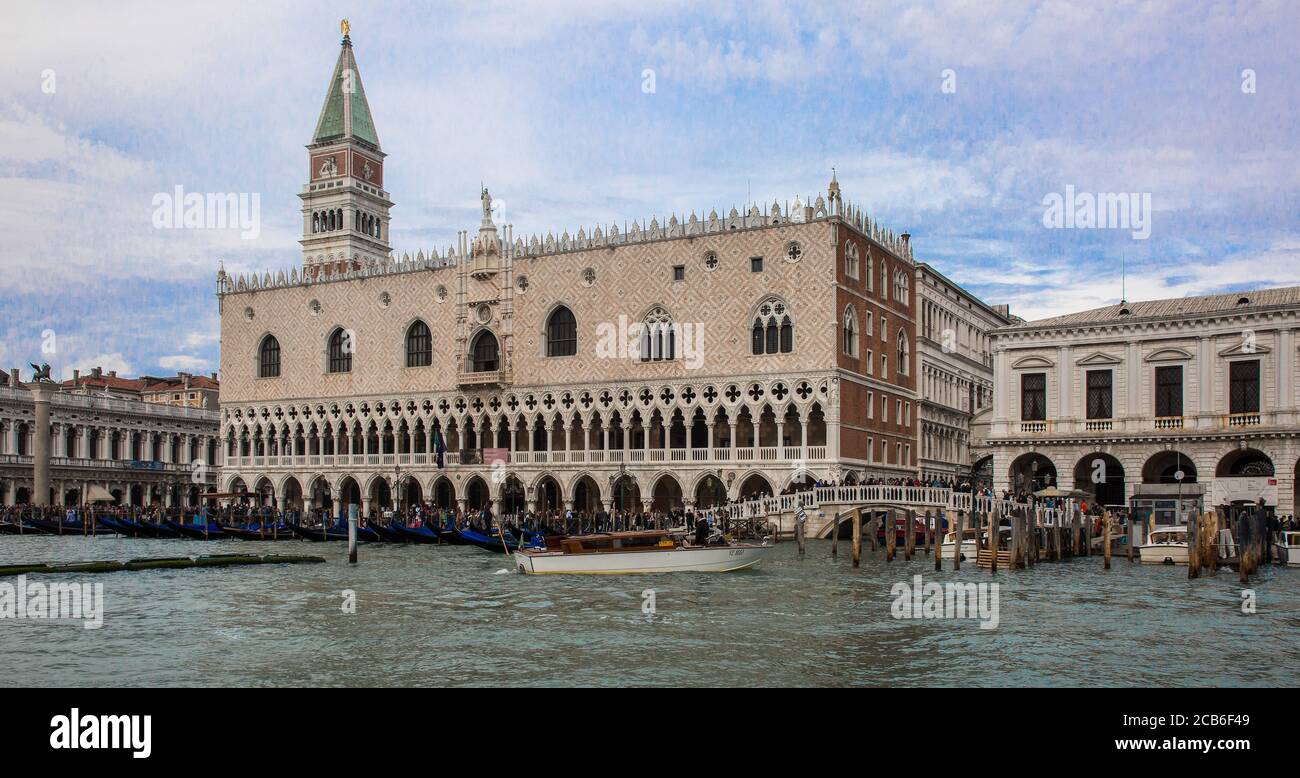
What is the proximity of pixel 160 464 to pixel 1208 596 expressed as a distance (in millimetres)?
53595

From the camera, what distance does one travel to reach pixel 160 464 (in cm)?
6125

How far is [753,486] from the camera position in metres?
37.5

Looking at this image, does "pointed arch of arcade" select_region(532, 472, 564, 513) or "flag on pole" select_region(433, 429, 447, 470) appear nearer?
"flag on pole" select_region(433, 429, 447, 470)

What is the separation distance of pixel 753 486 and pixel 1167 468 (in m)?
11.6

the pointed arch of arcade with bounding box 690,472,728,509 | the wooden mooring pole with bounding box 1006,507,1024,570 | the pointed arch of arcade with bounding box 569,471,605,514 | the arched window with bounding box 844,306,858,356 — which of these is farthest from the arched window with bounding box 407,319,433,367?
the wooden mooring pole with bounding box 1006,507,1024,570

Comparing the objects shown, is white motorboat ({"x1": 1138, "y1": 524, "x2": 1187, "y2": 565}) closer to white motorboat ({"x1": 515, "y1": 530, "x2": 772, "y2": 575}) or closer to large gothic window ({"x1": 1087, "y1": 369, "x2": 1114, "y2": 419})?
large gothic window ({"x1": 1087, "y1": 369, "x2": 1114, "y2": 419})

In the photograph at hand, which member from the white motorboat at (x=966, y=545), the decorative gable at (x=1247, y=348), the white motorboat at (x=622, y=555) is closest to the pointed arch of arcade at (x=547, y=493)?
the white motorboat at (x=966, y=545)

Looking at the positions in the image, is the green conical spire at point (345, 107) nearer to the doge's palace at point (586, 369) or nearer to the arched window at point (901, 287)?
the doge's palace at point (586, 369)

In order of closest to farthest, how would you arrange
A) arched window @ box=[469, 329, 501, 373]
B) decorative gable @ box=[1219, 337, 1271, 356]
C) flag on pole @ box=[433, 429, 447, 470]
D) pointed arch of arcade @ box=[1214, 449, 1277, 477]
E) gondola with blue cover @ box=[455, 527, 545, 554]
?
gondola with blue cover @ box=[455, 527, 545, 554], decorative gable @ box=[1219, 337, 1271, 356], pointed arch of arcade @ box=[1214, 449, 1277, 477], flag on pole @ box=[433, 429, 447, 470], arched window @ box=[469, 329, 501, 373]

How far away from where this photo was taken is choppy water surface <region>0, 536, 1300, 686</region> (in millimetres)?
11891

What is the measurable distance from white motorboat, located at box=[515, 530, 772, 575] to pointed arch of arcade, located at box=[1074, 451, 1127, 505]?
1486 cm

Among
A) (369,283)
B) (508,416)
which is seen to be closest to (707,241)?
(508,416)

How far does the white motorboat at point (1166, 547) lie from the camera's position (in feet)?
81.5
